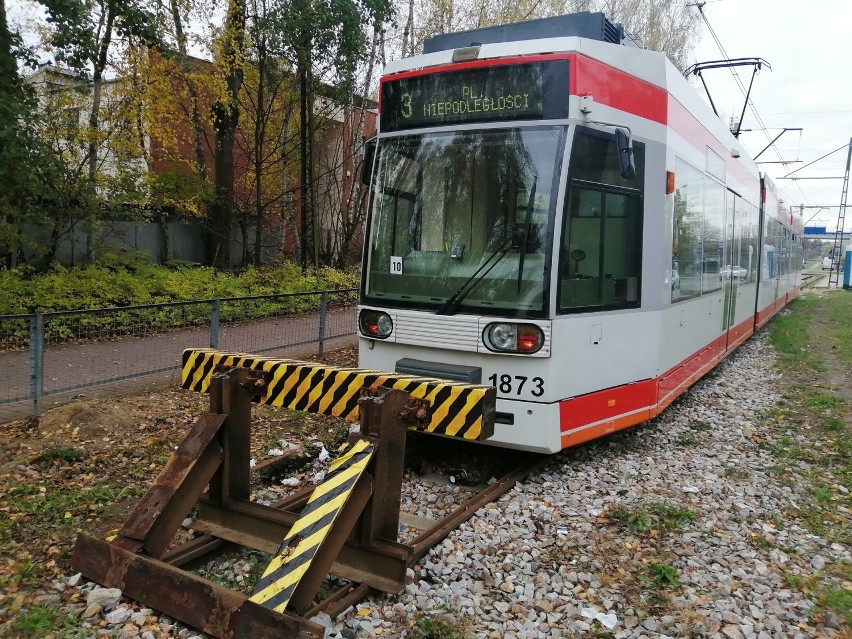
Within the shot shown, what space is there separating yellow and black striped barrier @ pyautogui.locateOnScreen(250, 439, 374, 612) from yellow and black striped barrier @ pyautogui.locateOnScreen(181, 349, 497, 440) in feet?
1.68

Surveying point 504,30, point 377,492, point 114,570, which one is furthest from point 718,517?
point 504,30

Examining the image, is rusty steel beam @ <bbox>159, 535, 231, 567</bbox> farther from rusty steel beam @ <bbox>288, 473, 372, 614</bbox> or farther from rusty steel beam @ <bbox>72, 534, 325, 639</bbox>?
rusty steel beam @ <bbox>288, 473, 372, 614</bbox>

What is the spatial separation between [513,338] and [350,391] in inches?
63.0

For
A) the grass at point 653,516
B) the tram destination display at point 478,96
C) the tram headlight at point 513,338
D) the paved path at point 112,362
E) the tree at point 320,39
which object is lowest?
the grass at point 653,516

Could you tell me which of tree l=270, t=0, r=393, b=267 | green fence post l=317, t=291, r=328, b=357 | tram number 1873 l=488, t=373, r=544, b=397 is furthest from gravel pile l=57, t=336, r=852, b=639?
tree l=270, t=0, r=393, b=267

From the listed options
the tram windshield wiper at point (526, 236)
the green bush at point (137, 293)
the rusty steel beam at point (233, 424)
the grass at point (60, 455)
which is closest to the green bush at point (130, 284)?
the green bush at point (137, 293)

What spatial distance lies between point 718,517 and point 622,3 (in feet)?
112

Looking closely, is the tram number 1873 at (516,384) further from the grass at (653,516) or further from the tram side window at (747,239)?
the tram side window at (747,239)

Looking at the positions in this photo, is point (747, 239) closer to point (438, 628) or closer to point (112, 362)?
point (112, 362)

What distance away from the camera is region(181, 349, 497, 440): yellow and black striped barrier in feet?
14.0

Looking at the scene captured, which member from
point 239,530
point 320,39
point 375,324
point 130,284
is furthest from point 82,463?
point 320,39

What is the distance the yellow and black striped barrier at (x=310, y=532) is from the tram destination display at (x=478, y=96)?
3134 mm

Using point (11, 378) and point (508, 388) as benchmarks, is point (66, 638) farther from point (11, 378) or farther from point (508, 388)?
point (11, 378)

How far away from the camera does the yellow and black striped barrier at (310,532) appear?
3.33 metres
